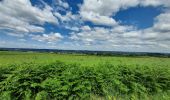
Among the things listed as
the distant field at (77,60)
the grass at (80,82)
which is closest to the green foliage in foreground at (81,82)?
the grass at (80,82)

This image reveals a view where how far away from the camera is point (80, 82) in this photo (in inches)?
269

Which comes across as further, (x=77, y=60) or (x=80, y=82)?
(x=77, y=60)

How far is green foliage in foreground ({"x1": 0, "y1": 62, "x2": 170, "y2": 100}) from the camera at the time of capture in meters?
6.46

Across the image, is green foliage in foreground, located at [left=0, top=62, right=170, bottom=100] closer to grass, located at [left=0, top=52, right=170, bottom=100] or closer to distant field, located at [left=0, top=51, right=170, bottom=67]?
grass, located at [left=0, top=52, right=170, bottom=100]

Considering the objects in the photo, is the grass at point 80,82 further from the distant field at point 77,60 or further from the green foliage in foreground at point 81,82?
the distant field at point 77,60

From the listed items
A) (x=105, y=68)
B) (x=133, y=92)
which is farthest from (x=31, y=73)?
(x=133, y=92)

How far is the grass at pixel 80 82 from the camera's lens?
6.47 meters

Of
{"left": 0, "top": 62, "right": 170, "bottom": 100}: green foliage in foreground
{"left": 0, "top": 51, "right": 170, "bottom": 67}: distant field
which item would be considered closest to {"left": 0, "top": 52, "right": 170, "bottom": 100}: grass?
{"left": 0, "top": 62, "right": 170, "bottom": 100}: green foliage in foreground

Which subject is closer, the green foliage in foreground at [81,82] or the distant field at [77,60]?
the green foliage in foreground at [81,82]

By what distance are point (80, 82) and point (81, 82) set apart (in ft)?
0.28

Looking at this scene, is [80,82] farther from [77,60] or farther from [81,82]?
[77,60]

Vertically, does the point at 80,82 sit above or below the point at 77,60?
above

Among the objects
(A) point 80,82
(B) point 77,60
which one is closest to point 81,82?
(A) point 80,82

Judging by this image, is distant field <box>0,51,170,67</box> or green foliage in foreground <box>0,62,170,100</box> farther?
distant field <box>0,51,170,67</box>
